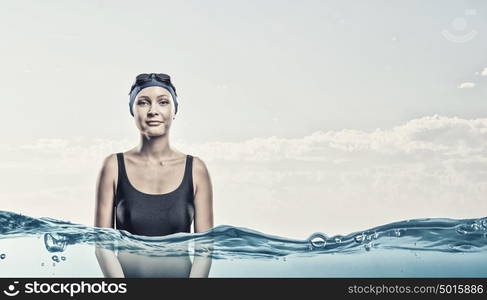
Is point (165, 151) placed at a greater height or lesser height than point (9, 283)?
greater

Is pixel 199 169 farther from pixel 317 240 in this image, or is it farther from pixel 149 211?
pixel 317 240

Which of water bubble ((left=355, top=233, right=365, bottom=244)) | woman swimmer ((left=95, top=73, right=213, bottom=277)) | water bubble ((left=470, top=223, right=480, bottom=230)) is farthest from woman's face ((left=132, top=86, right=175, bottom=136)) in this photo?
water bubble ((left=470, top=223, right=480, bottom=230))

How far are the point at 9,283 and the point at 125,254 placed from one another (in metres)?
1.02

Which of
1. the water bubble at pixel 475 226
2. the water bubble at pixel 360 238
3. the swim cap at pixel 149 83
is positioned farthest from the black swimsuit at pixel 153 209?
the water bubble at pixel 475 226

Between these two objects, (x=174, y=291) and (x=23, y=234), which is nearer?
(x=174, y=291)

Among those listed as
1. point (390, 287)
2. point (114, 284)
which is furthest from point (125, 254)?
point (390, 287)

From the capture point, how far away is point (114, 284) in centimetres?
479

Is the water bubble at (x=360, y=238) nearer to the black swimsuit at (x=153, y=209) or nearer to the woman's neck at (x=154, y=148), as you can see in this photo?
the black swimsuit at (x=153, y=209)

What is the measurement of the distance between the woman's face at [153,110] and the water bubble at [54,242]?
1762 mm

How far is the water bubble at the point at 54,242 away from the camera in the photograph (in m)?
5.85

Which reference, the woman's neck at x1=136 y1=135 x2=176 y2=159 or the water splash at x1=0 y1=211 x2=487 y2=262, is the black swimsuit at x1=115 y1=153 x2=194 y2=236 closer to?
the water splash at x1=0 y1=211 x2=487 y2=262

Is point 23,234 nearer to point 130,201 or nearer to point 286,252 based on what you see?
point 130,201

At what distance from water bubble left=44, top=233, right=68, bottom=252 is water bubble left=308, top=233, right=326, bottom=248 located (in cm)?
248

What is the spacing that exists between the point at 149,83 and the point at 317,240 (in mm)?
2287
